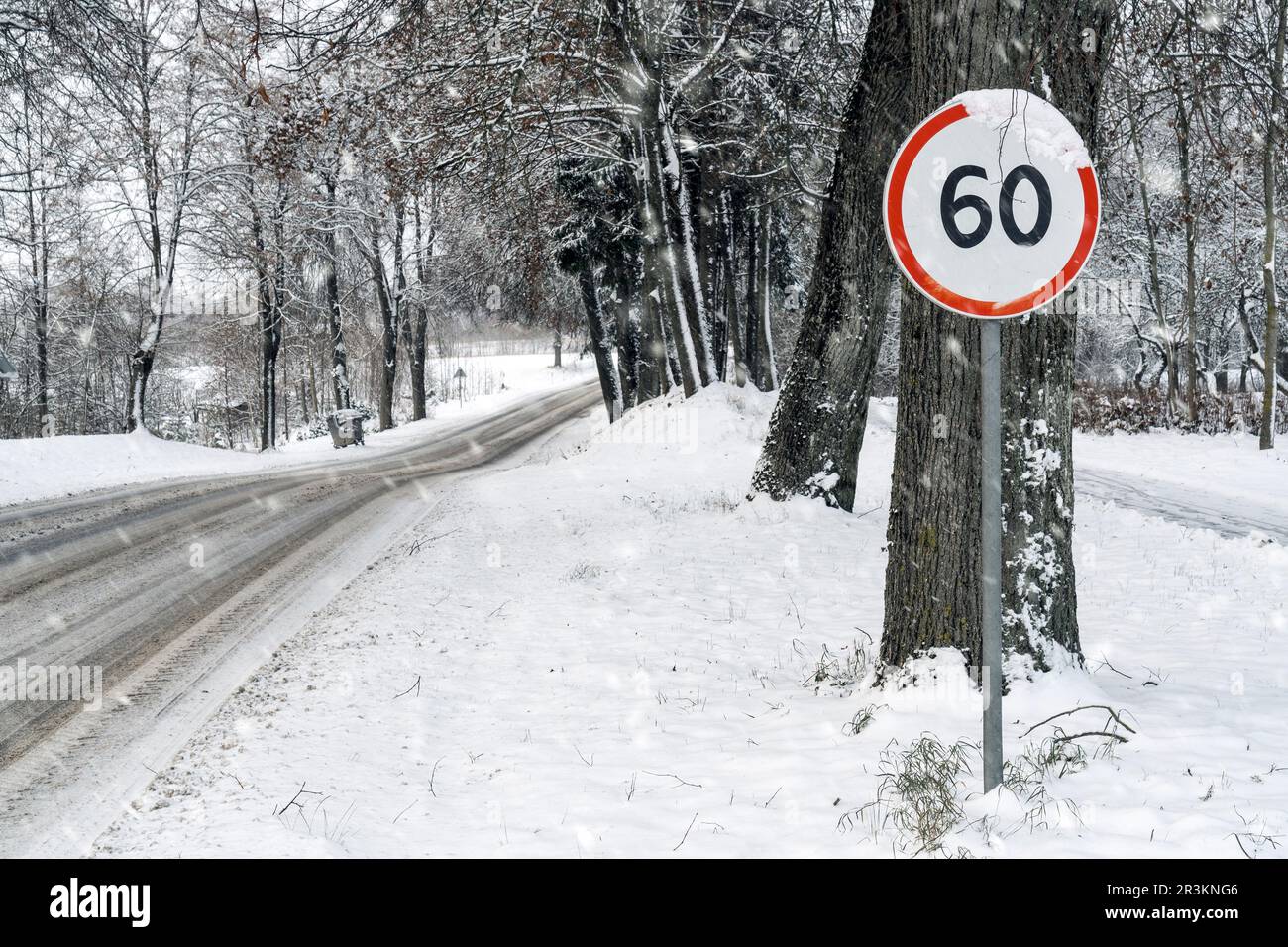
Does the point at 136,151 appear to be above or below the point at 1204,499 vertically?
above

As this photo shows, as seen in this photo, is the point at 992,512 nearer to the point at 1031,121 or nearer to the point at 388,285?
the point at 1031,121

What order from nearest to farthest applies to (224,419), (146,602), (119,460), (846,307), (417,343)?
(146,602) → (846,307) → (119,460) → (417,343) → (224,419)

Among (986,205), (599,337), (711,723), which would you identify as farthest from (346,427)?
(986,205)

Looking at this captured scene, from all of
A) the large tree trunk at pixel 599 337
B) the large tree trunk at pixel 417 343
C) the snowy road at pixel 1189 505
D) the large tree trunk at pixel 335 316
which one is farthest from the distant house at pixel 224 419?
the snowy road at pixel 1189 505

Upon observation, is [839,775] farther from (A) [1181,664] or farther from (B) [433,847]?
(A) [1181,664]

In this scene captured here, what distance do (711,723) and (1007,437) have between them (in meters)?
2.02

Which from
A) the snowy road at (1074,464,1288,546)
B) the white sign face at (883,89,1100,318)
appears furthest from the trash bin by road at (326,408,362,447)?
the white sign face at (883,89,1100,318)

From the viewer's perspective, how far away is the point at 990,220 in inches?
118

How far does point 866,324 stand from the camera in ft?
29.4

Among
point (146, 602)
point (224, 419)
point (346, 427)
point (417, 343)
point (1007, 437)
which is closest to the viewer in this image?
point (1007, 437)

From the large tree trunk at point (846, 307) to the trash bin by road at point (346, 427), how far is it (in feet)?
62.7

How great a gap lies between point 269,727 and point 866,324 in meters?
6.72
